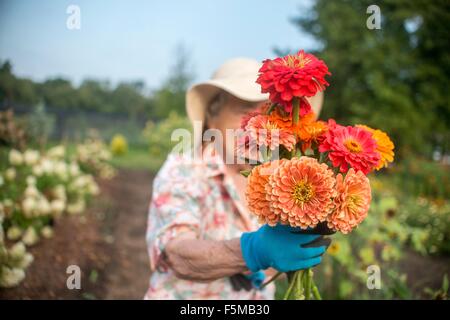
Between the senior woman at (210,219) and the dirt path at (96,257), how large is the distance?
2.46 feet

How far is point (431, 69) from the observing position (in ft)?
43.0

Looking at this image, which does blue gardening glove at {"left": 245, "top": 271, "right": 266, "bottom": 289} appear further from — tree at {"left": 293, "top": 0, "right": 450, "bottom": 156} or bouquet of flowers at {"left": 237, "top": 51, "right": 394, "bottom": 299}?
tree at {"left": 293, "top": 0, "right": 450, "bottom": 156}

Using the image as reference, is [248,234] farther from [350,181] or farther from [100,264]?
[100,264]

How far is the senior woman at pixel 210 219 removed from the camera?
58.9 inches

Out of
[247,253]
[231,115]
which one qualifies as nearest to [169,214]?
[247,253]

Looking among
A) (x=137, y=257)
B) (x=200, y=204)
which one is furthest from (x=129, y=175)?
(x=200, y=204)

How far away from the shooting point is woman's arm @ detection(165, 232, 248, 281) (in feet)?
4.84

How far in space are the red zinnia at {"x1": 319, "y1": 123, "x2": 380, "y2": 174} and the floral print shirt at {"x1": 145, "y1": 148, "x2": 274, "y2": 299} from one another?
769 mm

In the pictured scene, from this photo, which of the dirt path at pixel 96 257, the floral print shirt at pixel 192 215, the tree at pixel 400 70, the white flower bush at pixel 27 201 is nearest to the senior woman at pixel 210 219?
the floral print shirt at pixel 192 215

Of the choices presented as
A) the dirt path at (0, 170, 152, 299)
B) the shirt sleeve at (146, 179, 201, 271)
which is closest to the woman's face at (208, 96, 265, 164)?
the shirt sleeve at (146, 179, 201, 271)

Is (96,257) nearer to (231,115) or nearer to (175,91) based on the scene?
(231,115)

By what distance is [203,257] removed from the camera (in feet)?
4.91

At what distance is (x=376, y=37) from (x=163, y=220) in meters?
14.9

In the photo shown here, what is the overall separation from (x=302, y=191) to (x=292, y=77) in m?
0.32
